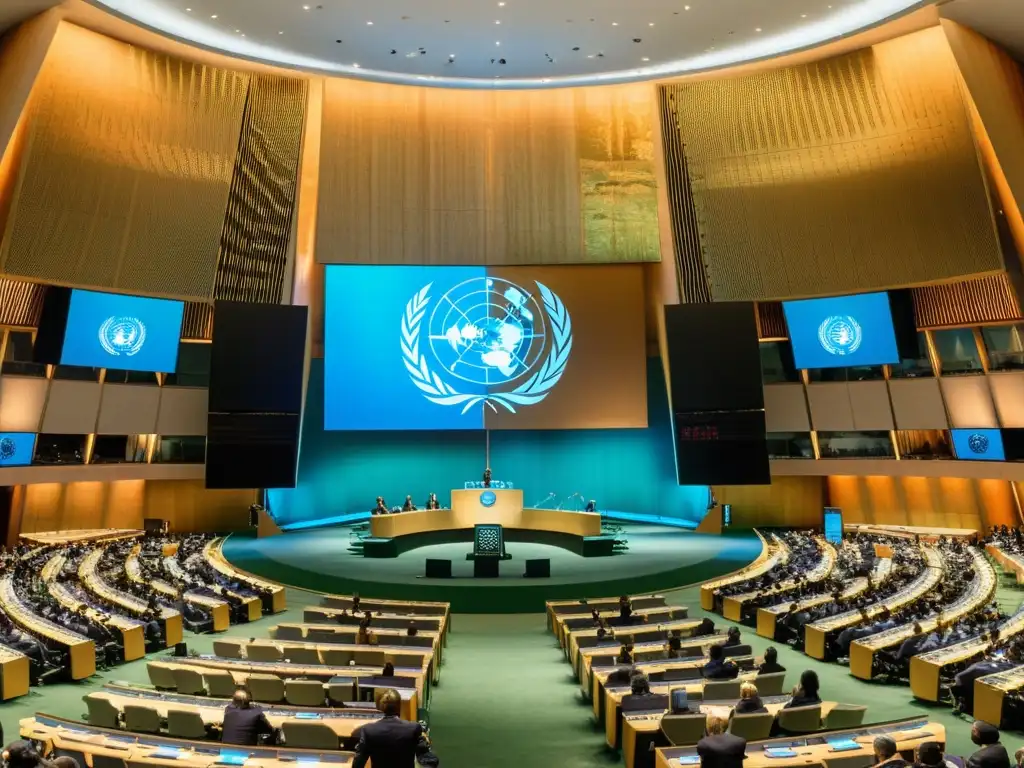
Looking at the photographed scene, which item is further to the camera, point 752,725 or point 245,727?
point 752,725

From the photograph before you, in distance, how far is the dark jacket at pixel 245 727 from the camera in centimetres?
545

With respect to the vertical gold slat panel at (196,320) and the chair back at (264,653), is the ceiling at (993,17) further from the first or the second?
the vertical gold slat panel at (196,320)

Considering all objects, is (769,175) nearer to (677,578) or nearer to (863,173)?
(863,173)

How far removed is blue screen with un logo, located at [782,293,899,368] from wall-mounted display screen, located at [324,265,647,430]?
4143 mm

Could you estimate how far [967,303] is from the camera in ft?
65.1

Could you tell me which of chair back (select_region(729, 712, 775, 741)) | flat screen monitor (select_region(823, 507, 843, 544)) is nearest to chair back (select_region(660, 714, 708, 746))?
chair back (select_region(729, 712, 775, 741))

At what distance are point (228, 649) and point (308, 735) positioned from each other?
3.35m

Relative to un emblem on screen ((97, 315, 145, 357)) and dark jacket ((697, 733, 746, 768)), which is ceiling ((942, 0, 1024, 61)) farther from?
un emblem on screen ((97, 315, 145, 357))

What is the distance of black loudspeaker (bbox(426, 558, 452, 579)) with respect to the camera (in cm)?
1409

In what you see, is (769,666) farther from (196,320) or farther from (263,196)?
(196,320)

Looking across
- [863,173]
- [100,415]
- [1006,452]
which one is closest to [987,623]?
[1006,452]

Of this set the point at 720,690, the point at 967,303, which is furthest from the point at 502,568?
the point at 967,303

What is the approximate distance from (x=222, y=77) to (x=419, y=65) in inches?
197

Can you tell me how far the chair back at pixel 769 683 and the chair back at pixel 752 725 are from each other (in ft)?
4.90
